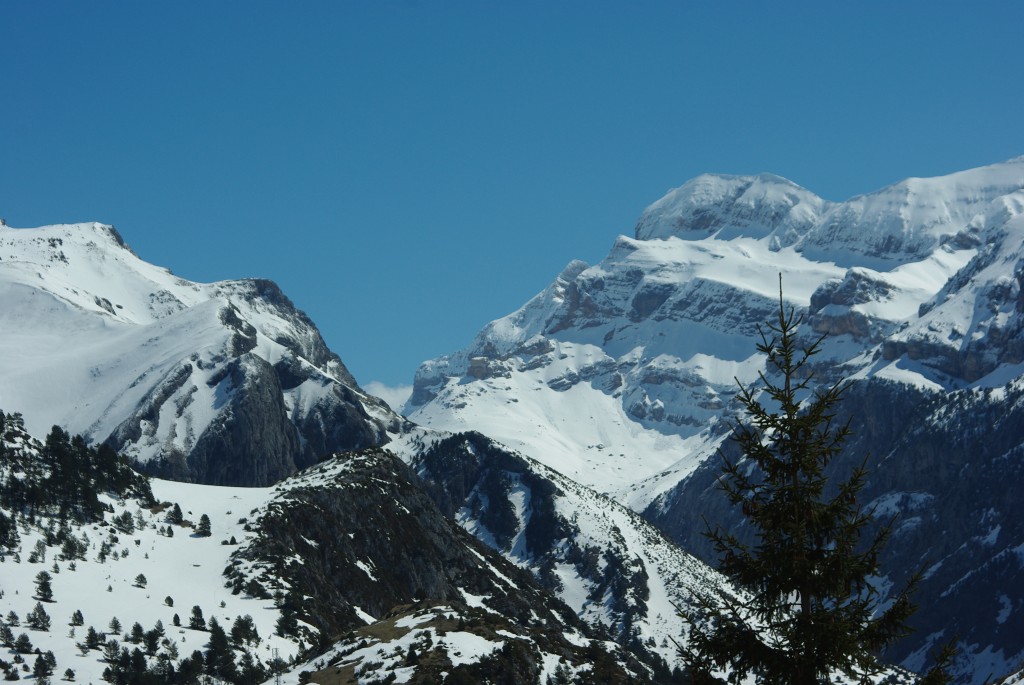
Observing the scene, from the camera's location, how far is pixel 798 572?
1432 inches

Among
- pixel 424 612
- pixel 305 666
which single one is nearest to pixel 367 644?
pixel 305 666

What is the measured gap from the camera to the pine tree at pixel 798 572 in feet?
117

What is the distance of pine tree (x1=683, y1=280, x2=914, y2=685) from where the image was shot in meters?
35.8

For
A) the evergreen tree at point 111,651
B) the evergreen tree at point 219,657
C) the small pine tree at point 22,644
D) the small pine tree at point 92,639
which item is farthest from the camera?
the evergreen tree at point 219,657

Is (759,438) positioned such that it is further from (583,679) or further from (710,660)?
(583,679)


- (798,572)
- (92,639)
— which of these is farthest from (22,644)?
(798,572)

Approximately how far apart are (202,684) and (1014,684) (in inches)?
5420

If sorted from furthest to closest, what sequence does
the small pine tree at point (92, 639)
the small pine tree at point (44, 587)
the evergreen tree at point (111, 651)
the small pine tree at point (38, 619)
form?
the small pine tree at point (44, 587) → the small pine tree at point (92, 639) → the small pine tree at point (38, 619) → the evergreen tree at point (111, 651)

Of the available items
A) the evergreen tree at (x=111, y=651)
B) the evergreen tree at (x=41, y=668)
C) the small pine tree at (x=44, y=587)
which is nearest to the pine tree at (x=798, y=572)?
the evergreen tree at (x=41, y=668)

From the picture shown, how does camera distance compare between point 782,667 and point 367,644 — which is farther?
point 367,644

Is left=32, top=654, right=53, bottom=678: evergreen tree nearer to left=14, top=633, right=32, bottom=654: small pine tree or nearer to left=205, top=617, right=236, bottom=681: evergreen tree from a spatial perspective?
left=14, top=633, right=32, bottom=654: small pine tree

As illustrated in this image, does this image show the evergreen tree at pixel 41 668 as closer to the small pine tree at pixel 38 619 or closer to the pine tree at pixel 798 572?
the small pine tree at pixel 38 619

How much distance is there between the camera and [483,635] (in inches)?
7106

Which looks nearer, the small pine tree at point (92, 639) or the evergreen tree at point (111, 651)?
the evergreen tree at point (111, 651)
